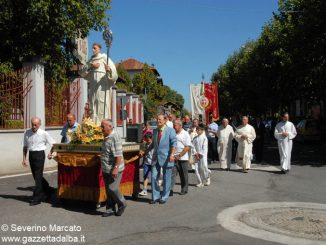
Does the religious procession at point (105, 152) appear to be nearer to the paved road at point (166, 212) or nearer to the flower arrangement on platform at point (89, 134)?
the flower arrangement on platform at point (89, 134)

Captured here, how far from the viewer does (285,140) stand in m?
14.0

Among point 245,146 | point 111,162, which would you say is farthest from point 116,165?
point 245,146

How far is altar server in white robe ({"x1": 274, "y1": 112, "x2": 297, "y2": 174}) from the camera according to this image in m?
13.8

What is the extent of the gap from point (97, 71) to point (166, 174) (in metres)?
2.47

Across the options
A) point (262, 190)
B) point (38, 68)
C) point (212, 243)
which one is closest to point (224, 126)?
point (262, 190)

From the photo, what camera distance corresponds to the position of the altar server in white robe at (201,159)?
448 inches

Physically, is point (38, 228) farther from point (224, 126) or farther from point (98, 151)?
point (224, 126)

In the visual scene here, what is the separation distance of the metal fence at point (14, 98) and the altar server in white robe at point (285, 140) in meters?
7.95

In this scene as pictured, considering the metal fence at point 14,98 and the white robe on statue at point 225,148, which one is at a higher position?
the metal fence at point 14,98

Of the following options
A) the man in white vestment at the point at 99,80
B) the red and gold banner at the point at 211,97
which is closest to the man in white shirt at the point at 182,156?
the man in white vestment at the point at 99,80

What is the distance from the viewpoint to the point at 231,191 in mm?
10594

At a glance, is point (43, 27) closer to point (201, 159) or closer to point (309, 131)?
point (201, 159)

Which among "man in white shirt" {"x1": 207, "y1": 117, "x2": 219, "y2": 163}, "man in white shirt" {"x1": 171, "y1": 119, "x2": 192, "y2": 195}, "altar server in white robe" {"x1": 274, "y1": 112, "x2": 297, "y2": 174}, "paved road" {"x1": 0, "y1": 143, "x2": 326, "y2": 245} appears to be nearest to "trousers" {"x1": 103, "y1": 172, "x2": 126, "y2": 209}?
"paved road" {"x1": 0, "y1": 143, "x2": 326, "y2": 245}

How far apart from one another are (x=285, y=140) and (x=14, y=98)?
27.6 ft
